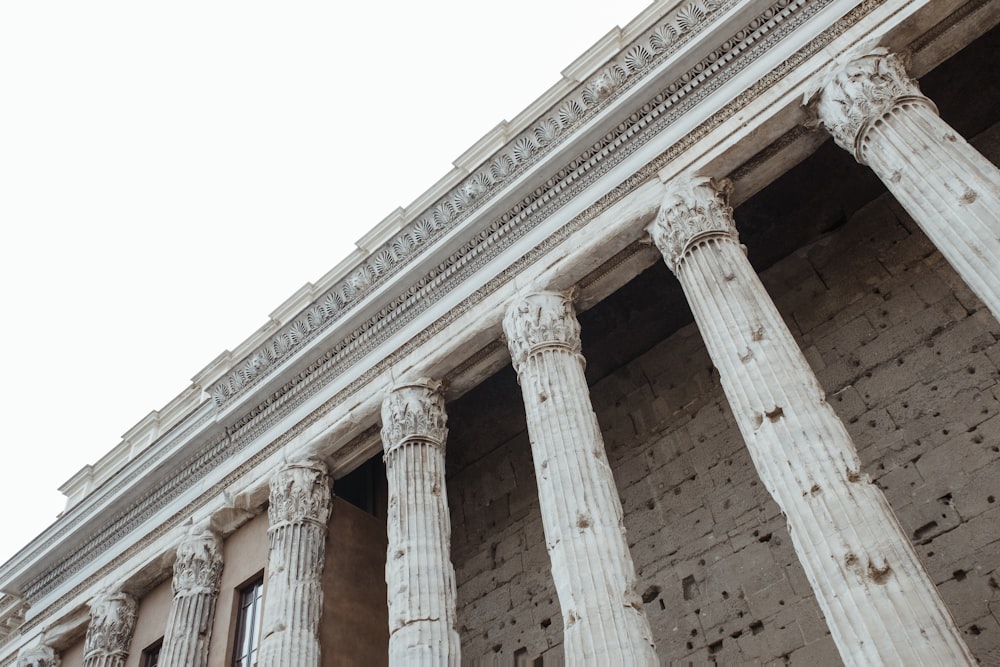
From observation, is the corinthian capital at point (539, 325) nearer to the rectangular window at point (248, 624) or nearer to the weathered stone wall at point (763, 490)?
the weathered stone wall at point (763, 490)

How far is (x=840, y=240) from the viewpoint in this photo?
32.4ft

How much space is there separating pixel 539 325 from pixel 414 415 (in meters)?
1.64

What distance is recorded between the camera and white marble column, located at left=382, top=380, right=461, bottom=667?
7.04 m

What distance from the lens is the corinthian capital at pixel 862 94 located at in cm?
670

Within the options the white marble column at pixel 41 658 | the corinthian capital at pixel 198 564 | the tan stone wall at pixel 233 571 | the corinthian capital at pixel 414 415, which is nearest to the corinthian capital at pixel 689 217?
the corinthian capital at pixel 414 415

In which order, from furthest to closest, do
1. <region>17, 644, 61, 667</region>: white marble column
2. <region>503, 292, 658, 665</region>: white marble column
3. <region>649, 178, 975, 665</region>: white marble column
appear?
<region>17, 644, 61, 667</region>: white marble column → <region>503, 292, 658, 665</region>: white marble column → <region>649, 178, 975, 665</region>: white marble column

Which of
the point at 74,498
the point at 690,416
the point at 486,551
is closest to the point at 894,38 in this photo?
the point at 690,416

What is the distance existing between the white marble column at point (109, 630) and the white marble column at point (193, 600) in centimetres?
116

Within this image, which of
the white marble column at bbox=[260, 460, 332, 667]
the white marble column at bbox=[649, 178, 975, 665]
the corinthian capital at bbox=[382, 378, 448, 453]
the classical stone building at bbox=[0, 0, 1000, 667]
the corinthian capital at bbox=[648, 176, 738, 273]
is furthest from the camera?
the corinthian capital at bbox=[382, 378, 448, 453]

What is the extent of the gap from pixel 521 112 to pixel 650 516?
4.83m

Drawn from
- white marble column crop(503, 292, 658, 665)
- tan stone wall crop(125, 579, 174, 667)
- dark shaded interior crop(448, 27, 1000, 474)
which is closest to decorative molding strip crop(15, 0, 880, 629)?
tan stone wall crop(125, 579, 174, 667)

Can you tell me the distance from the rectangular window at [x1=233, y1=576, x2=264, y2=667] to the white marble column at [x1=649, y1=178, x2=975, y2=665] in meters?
5.84

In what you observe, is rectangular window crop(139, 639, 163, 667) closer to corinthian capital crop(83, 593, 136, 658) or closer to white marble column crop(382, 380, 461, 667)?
corinthian capital crop(83, 593, 136, 658)

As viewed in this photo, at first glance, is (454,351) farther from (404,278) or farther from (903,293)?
(903,293)
